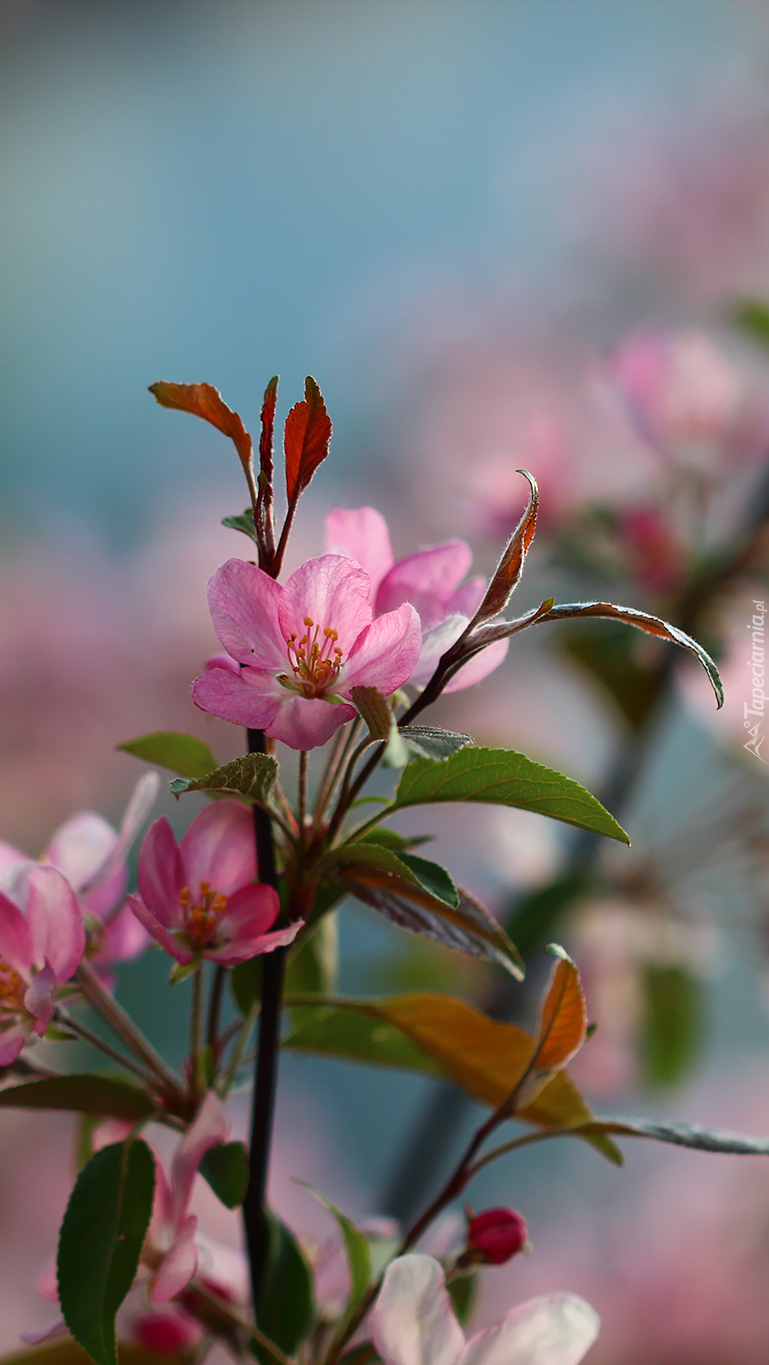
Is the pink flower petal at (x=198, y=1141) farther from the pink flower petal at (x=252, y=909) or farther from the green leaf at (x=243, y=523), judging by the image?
the green leaf at (x=243, y=523)

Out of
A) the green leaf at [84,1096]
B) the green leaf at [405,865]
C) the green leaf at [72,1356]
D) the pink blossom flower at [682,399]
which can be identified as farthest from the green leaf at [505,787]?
the pink blossom flower at [682,399]

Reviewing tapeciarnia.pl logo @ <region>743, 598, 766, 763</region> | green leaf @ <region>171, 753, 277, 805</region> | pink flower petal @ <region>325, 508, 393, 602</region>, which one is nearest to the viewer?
green leaf @ <region>171, 753, 277, 805</region>

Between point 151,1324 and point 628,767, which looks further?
point 628,767

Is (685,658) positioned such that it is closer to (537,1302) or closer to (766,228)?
(537,1302)

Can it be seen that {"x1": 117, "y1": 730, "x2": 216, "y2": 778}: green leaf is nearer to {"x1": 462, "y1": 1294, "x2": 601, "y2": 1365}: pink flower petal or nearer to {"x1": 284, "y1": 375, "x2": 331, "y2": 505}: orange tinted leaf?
{"x1": 284, "y1": 375, "x2": 331, "y2": 505}: orange tinted leaf

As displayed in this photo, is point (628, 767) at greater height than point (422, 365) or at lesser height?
lesser

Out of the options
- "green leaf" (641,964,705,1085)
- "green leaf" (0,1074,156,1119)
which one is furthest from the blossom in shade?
"green leaf" (641,964,705,1085)

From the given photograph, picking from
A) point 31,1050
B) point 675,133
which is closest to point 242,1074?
point 31,1050
